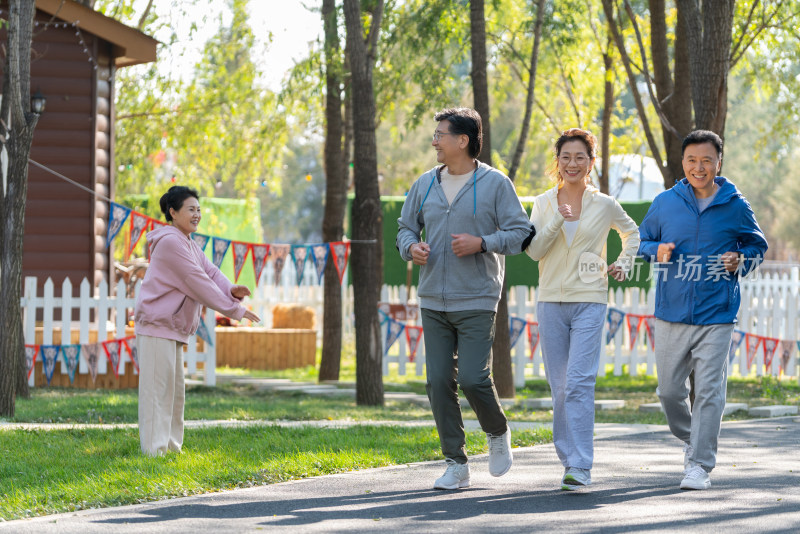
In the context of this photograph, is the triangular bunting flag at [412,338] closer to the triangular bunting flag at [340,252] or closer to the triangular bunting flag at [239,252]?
the triangular bunting flag at [340,252]

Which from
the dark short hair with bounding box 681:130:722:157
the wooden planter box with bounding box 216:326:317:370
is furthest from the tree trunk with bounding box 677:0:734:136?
the wooden planter box with bounding box 216:326:317:370

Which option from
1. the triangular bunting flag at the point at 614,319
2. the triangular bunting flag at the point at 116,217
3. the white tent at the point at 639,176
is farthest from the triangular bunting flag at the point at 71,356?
the white tent at the point at 639,176

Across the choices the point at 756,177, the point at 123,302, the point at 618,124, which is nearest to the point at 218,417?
the point at 123,302

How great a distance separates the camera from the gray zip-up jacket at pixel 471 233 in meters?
6.20

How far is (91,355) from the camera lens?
46.2 feet

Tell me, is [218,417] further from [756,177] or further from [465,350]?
[756,177]

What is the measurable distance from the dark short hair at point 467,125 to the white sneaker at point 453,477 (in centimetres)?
169

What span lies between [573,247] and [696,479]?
55.6 inches

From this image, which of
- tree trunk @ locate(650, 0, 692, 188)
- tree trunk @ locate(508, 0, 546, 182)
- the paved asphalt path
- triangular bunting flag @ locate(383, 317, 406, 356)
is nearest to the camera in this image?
the paved asphalt path

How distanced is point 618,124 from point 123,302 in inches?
465

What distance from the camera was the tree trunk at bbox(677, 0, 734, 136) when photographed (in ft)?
35.0

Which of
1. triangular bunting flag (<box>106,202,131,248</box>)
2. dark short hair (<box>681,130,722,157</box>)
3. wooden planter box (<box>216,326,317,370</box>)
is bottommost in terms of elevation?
wooden planter box (<box>216,326,317,370</box>)

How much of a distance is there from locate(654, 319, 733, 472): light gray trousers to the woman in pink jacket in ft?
8.16

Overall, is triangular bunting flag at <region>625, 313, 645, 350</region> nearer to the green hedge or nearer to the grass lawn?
the green hedge
